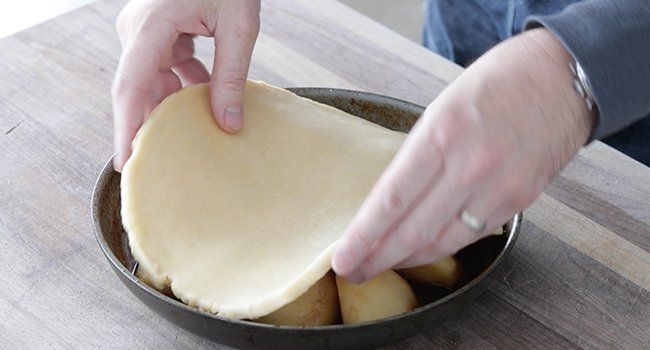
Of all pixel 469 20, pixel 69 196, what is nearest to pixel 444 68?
pixel 469 20

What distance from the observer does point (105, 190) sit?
0.71 metres

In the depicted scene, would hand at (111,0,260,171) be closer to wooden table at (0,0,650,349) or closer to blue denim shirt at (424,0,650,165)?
wooden table at (0,0,650,349)

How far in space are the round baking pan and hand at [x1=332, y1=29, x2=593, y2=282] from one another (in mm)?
43

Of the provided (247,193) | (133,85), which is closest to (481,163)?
(247,193)

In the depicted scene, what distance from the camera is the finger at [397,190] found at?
55cm

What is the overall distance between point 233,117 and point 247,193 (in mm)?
80

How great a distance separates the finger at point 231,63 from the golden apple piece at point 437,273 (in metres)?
0.21

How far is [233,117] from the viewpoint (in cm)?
73

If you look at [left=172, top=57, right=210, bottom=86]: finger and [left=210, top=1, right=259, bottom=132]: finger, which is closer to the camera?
[left=210, top=1, right=259, bottom=132]: finger

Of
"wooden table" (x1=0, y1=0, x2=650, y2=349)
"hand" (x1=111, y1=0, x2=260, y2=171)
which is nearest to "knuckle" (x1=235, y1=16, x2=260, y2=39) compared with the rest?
"hand" (x1=111, y1=0, x2=260, y2=171)

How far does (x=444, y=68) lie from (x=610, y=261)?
1.18 ft

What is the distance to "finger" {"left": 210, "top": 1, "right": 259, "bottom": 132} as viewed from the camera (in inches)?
29.0

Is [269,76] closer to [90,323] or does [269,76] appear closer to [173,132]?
[173,132]

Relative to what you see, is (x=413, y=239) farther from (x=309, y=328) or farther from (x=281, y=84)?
(x=281, y=84)
